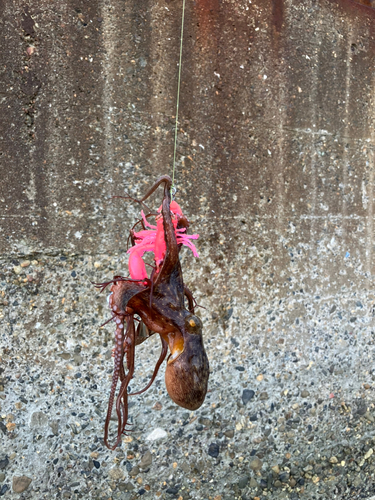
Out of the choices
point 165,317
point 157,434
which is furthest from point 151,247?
point 157,434

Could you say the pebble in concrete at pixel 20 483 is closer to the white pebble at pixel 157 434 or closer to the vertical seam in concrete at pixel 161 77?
the white pebble at pixel 157 434

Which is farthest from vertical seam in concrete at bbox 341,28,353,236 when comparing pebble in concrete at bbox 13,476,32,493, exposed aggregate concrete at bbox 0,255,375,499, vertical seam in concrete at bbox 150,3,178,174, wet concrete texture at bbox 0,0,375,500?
pebble in concrete at bbox 13,476,32,493

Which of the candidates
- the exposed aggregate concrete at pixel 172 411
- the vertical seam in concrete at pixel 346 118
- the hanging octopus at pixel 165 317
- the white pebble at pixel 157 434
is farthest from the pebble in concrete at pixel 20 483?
the vertical seam in concrete at pixel 346 118

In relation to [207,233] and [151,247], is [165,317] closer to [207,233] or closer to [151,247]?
[151,247]

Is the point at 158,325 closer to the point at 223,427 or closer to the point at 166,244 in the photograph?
the point at 166,244

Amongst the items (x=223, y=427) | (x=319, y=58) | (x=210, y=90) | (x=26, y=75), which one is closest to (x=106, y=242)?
(x=26, y=75)

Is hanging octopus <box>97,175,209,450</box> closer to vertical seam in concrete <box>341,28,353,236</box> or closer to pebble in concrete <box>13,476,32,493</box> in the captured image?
pebble in concrete <box>13,476,32,493</box>

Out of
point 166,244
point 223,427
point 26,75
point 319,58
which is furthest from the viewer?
point 319,58
